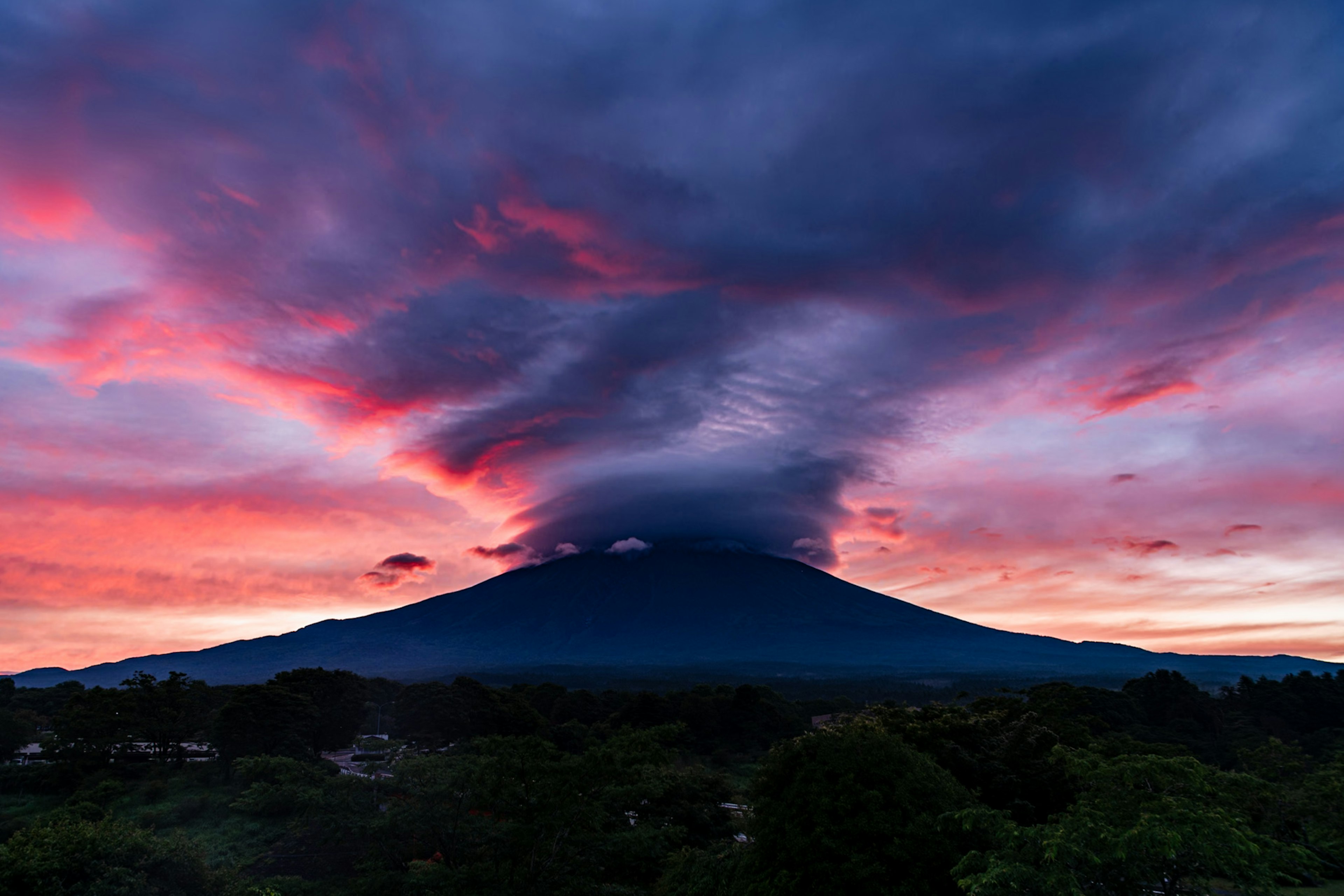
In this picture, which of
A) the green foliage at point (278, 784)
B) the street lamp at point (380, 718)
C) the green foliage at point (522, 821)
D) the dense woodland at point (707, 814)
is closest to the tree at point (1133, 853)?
the dense woodland at point (707, 814)

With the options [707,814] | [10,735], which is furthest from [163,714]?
[707,814]

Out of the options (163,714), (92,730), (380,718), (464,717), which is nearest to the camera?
(92,730)

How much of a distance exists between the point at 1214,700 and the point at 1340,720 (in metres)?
11.6

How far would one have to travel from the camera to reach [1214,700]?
6103cm

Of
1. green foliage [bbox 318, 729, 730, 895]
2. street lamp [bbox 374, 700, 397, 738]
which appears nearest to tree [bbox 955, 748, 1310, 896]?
green foliage [bbox 318, 729, 730, 895]

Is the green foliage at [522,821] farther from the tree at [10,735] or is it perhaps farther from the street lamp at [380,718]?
the street lamp at [380,718]

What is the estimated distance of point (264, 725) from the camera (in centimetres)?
4659

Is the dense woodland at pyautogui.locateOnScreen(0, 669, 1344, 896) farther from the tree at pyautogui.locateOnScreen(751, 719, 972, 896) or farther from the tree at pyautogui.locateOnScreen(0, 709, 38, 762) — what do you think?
the tree at pyautogui.locateOnScreen(0, 709, 38, 762)

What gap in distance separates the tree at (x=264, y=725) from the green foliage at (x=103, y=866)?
26795 millimetres

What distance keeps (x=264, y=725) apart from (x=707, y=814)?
3485cm

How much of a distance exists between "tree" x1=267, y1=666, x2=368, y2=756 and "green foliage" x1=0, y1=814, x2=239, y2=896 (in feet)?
108

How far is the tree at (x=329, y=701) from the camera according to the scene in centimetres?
5253

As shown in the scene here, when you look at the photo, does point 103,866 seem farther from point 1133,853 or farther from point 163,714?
point 163,714

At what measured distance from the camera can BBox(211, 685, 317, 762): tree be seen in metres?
45.4
